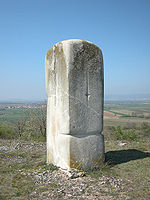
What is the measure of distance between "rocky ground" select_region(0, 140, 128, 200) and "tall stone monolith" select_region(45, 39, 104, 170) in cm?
44

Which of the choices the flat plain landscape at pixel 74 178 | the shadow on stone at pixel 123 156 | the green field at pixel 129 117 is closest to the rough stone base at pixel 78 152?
the flat plain landscape at pixel 74 178

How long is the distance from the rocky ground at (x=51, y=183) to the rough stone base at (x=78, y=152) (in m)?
0.24

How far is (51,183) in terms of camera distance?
506cm

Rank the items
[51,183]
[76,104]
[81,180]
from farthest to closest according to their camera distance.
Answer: [76,104] → [81,180] → [51,183]

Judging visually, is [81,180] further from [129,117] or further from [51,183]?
[129,117]

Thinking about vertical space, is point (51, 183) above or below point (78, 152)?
below

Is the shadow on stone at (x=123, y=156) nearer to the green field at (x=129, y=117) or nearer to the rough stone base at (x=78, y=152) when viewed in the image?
the rough stone base at (x=78, y=152)

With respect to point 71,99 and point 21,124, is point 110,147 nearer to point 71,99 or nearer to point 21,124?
point 71,99

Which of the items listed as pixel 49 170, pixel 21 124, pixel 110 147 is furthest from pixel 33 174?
pixel 21 124

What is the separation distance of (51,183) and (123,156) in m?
3.59

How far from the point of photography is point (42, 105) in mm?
14555

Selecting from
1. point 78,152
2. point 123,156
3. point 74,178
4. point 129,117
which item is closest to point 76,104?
point 78,152

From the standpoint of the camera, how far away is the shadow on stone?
7.04m

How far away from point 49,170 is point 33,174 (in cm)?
49
